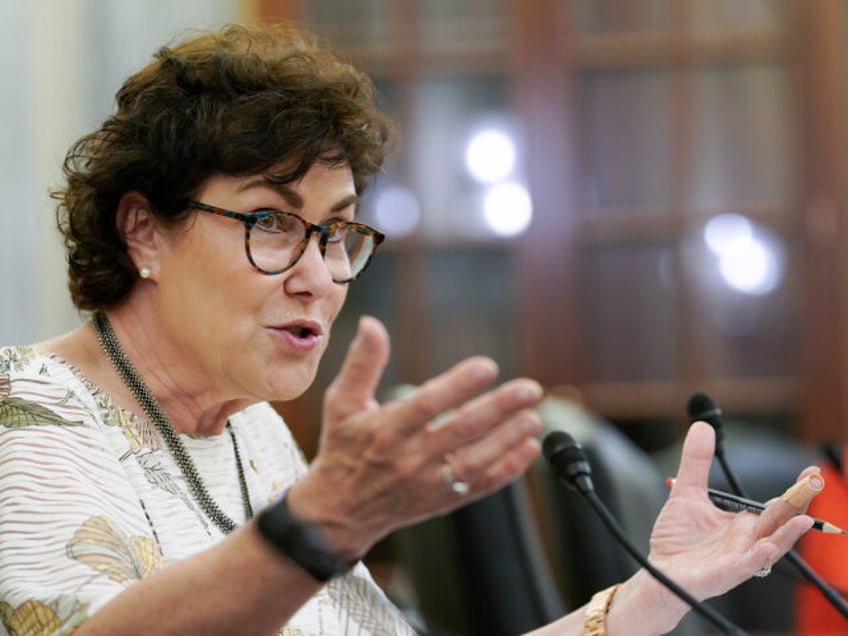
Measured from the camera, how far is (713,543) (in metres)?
1.21

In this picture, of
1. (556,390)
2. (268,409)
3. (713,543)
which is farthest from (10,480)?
(556,390)

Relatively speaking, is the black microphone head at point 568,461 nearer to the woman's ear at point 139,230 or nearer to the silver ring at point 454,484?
the silver ring at point 454,484

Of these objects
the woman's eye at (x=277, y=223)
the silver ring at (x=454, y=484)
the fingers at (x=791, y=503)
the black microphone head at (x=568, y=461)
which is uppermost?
the woman's eye at (x=277, y=223)

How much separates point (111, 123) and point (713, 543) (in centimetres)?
79

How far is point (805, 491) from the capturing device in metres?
1.15

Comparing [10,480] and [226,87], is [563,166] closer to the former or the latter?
[226,87]

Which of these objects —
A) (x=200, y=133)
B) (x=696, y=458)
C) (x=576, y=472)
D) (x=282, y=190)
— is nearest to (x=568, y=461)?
(x=576, y=472)

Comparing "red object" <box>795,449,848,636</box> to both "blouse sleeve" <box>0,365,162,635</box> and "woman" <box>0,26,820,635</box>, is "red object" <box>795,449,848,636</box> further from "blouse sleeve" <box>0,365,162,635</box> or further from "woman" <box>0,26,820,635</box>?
"blouse sleeve" <box>0,365,162,635</box>

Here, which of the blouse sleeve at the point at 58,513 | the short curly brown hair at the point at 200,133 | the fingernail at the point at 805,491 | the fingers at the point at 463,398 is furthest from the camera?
the short curly brown hair at the point at 200,133

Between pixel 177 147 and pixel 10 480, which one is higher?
pixel 177 147

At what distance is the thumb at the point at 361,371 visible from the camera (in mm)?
818

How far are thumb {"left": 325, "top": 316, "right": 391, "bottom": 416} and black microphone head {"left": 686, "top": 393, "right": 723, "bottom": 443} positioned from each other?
52 centimetres

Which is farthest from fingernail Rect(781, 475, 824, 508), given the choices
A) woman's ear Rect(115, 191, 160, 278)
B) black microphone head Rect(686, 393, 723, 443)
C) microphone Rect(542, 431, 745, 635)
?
woman's ear Rect(115, 191, 160, 278)

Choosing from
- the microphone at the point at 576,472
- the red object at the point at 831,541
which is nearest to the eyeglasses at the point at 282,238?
the microphone at the point at 576,472
